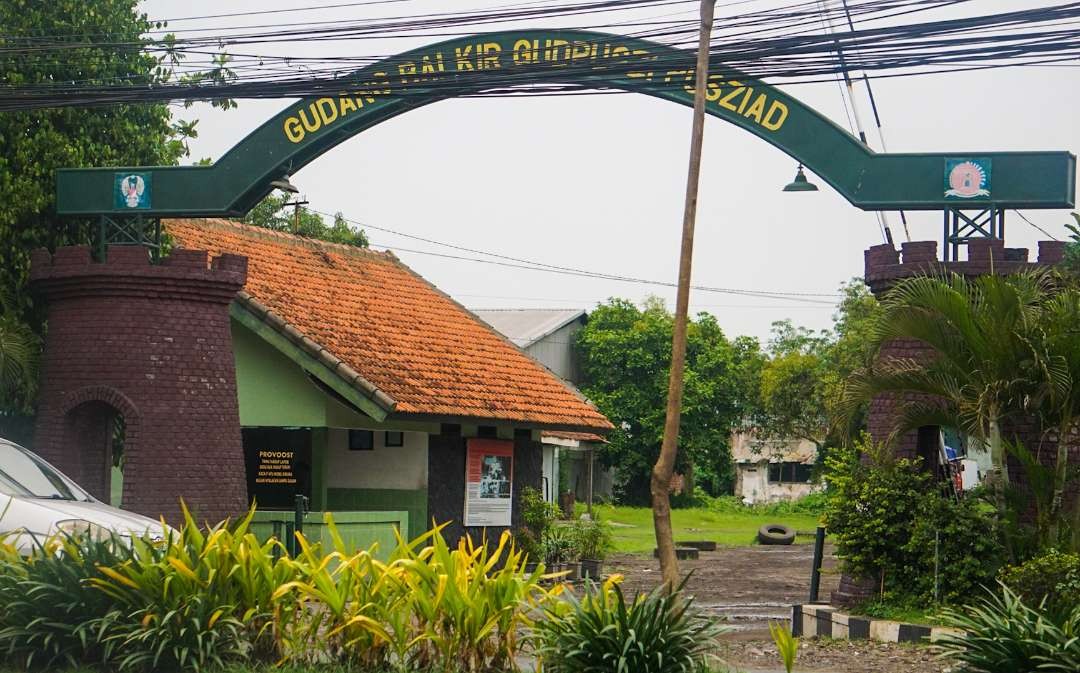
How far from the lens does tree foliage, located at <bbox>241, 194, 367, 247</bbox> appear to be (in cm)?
4016

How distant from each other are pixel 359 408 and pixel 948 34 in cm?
970

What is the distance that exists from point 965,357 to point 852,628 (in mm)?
3011

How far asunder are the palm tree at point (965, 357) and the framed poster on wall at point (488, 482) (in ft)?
28.9

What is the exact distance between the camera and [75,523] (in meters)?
13.0

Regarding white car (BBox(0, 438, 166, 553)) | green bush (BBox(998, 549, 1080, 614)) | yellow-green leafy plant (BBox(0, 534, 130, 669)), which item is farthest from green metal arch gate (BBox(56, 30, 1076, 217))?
yellow-green leafy plant (BBox(0, 534, 130, 669))

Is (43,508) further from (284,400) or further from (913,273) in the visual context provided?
(913,273)

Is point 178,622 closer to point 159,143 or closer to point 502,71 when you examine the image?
point 502,71

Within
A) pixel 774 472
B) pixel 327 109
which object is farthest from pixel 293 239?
pixel 774 472

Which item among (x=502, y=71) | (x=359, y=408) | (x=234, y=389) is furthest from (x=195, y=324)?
(x=502, y=71)

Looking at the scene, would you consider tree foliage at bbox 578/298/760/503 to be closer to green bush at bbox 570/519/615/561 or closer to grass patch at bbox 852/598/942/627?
green bush at bbox 570/519/615/561

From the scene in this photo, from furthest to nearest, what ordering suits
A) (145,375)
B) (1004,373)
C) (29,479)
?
(145,375) < (1004,373) < (29,479)

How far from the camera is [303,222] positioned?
4203 cm

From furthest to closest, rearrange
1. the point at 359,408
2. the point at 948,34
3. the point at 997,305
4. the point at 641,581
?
the point at 641,581 → the point at 359,408 → the point at 948,34 → the point at 997,305

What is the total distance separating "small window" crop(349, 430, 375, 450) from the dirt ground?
462cm
